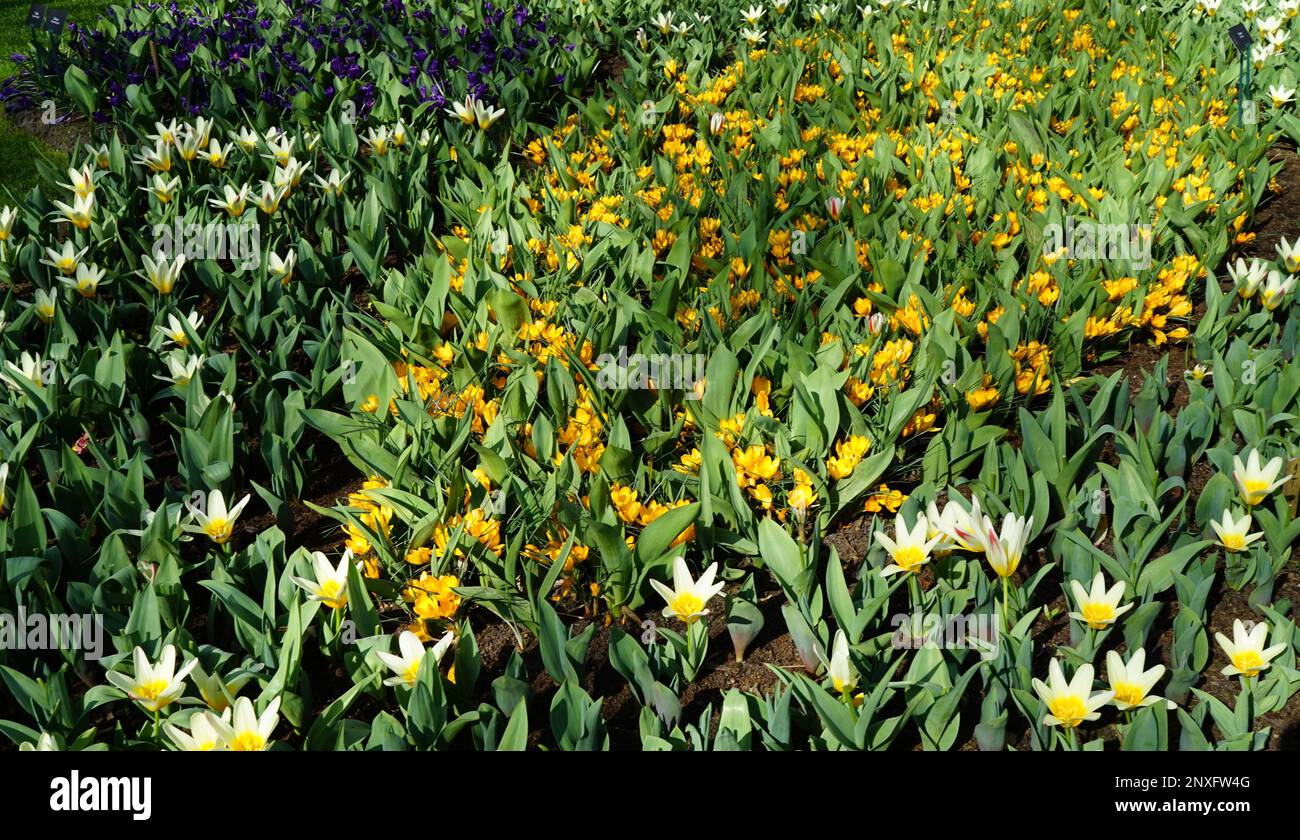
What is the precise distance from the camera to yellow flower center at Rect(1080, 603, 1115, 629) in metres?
2.39

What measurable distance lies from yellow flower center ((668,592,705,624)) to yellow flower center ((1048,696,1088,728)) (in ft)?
2.38

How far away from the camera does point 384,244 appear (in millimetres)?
4375

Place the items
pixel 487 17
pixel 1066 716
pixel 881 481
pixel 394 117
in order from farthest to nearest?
pixel 487 17 → pixel 394 117 → pixel 881 481 → pixel 1066 716

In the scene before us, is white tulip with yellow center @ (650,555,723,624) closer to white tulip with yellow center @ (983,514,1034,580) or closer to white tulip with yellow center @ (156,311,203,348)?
white tulip with yellow center @ (983,514,1034,580)

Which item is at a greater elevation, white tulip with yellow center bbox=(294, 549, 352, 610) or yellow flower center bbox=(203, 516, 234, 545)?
yellow flower center bbox=(203, 516, 234, 545)

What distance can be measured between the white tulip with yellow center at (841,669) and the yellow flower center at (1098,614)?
52cm

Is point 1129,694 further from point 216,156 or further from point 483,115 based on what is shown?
point 216,156

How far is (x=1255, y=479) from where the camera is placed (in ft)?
8.76

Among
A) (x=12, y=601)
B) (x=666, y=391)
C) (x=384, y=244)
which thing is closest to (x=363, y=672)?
→ (x=12, y=601)

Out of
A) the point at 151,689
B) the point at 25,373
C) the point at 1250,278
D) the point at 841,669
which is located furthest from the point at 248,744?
the point at 1250,278

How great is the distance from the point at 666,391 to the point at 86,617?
5.29 feet

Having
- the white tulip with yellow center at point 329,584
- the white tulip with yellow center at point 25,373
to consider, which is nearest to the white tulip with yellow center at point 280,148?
the white tulip with yellow center at point 25,373

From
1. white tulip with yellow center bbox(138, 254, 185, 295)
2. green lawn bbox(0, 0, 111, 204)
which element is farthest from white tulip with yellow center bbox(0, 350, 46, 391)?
green lawn bbox(0, 0, 111, 204)

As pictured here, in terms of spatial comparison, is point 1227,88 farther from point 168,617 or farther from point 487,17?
point 168,617
